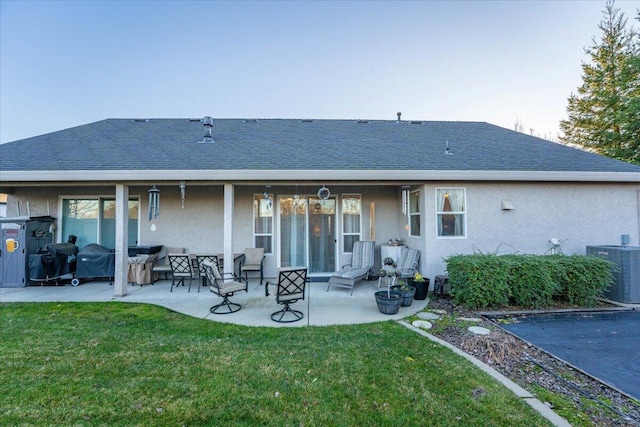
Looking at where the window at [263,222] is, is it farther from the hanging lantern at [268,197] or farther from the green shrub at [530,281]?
the green shrub at [530,281]

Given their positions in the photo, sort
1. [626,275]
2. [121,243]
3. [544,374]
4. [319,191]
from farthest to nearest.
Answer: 1. [319,191]
2. [121,243]
3. [626,275]
4. [544,374]

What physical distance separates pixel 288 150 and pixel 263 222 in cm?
230

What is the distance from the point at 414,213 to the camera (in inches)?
301

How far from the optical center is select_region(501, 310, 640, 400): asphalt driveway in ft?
11.1

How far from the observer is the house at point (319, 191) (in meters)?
6.54

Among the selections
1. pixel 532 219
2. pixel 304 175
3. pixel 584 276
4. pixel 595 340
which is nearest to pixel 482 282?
pixel 595 340

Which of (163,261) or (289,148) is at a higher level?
(289,148)

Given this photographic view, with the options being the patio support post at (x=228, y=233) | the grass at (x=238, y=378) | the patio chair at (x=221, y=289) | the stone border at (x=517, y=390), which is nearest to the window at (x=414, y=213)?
the grass at (x=238, y=378)

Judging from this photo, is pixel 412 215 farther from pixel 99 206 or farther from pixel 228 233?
pixel 99 206

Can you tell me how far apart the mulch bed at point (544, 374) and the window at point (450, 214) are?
258cm

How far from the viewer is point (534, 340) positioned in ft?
14.0

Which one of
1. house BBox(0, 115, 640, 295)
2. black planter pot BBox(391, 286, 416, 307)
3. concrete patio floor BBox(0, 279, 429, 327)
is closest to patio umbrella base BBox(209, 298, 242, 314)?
concrete patio floor BBox(0, 279, 429, 327)

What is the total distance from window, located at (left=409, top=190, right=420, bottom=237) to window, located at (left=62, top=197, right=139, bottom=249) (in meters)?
8.09

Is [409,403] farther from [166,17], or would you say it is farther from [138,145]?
[166,17]
